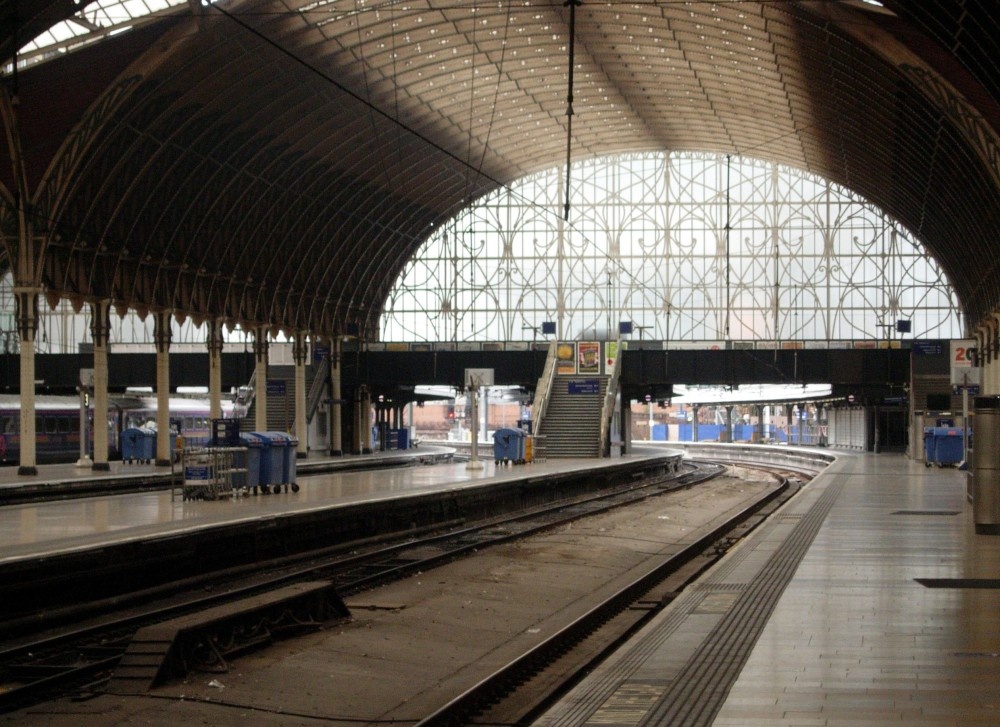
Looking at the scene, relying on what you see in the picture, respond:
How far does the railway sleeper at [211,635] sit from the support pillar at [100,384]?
27008mm

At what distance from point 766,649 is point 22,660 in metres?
7.68

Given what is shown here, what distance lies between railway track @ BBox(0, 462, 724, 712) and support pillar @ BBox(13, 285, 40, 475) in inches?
500

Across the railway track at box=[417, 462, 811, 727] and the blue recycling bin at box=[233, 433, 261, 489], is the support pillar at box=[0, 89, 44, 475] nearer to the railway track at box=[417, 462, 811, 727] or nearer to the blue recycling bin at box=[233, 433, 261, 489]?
the blue recycling bin at box=[233, 433, 261, 489]

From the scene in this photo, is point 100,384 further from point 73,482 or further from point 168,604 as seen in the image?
point 168,604

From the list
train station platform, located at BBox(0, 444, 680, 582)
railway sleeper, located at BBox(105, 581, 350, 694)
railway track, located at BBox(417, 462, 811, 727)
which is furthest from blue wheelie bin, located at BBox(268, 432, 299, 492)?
railway sleeper, located at BBox(105, 581, 350, 694)

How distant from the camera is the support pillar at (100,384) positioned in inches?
1656

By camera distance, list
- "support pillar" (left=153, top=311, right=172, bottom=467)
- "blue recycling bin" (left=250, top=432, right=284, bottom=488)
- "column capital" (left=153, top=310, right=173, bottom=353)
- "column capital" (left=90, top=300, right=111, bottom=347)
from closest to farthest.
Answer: "blue recycling bin" (left=250, top=432, right=284, bottom=488), "column capital" (left=90, top=300, right=111, bottom=347), "support pillar" (left=153, top=311, right=172, bottom=467), "column capital" (left=153, top=310, right=173, bottom=353)

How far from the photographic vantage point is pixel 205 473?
29.6m

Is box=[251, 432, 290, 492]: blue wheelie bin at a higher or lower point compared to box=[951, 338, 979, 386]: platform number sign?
lower

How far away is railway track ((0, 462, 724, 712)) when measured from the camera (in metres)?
13.3

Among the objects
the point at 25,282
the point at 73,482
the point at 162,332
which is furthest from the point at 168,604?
the point at 162,332

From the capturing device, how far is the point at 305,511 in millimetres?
25469

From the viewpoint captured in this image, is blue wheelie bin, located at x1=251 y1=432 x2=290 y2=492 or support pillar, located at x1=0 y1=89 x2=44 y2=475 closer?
blue wheelie bin, located at x1=251 y1=432 x2=290 y2=492

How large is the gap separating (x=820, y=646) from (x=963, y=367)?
3306 centimetres
